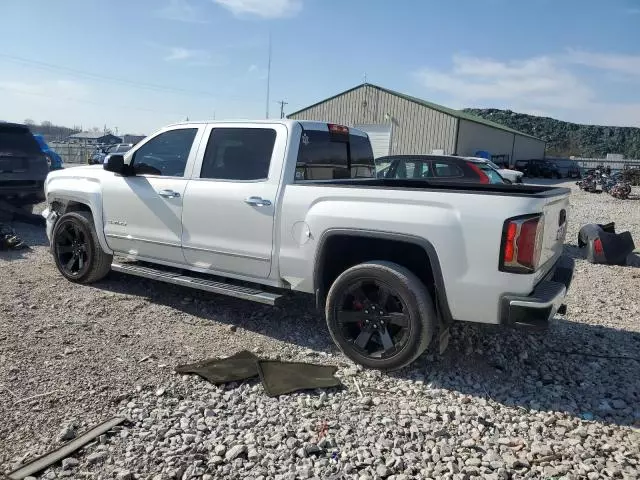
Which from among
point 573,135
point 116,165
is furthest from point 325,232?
point 573,135

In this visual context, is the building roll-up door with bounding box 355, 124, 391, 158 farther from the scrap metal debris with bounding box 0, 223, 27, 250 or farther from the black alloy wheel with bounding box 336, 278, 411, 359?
the black alloy wheel with bounding box 336, 278, 411, 359

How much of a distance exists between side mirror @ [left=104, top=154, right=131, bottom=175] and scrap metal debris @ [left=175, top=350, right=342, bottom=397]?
243 cm

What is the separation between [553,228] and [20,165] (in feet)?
29.9

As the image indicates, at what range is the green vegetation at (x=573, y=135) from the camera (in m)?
74.9

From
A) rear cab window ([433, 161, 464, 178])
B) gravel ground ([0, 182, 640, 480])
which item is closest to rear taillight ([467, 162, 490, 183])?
rear cab window ([433, 161, 464, 178])

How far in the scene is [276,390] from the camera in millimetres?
3793

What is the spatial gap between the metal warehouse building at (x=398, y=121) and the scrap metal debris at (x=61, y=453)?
2940 cm

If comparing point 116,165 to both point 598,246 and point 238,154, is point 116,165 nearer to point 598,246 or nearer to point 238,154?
point 238,154

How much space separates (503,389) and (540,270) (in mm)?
960

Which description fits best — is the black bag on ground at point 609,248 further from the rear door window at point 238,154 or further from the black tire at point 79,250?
the black tire at point 79,250

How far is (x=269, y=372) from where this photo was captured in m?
4.07

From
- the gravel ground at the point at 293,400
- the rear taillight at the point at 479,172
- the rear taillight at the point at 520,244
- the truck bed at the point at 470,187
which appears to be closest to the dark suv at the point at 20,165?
the gravel ground at the point at 293,400

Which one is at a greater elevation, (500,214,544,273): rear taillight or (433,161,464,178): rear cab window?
(433,161,464,178): rear cab window

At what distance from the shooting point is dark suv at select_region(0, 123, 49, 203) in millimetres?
9281
